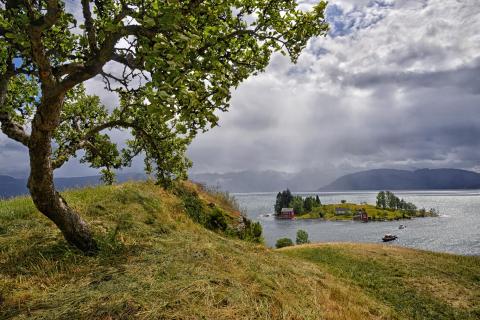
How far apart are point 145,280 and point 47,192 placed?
408 centimetres

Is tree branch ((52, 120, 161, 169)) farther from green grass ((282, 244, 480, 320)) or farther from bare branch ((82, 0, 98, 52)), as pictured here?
green grass ((282, 244, 480, 320))

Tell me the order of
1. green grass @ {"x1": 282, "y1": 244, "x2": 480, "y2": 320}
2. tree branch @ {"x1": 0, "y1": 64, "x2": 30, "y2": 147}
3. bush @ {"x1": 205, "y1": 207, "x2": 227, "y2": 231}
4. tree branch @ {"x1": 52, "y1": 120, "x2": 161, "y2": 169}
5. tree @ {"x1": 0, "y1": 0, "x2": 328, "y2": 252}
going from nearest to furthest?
tree @ {"x1": 0, "y1": 0, "x2": 328, "y2": 252}
tree branch @ {"x1": 0, "y1": 64, "x2": 30, "y2": 147}
tree branch @ {"x1": 52, "y1": 120, "x2": 161, "y2": 169}
green grass @ {"x1": 282, "y1": 244, "x2": 480, "y2": 320}
bush @ {"x1": 205, "y1": 207, "x2": 227, "y2": 231}

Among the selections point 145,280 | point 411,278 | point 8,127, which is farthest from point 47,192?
point 411,278

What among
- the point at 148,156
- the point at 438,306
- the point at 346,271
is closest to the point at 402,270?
the point at 346,271

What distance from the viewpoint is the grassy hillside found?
7.18 m

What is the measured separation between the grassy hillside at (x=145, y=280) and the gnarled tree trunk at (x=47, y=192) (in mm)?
506

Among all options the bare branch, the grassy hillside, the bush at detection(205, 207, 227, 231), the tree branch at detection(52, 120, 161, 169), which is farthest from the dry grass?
the bush at detection(205, 207, 227, 231)

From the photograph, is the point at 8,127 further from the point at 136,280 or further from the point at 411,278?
the point at 411,278

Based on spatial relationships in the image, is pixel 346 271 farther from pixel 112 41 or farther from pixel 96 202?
Answer: pixel 112 41

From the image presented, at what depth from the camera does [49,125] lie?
28.1ft

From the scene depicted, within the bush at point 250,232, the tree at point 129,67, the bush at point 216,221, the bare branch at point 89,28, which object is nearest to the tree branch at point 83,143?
the tree at point 129,67

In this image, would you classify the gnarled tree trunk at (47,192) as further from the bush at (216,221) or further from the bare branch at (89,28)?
the bush at (216,221)

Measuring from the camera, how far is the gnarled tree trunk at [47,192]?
28.9ft

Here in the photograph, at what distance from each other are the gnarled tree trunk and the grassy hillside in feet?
1.66
